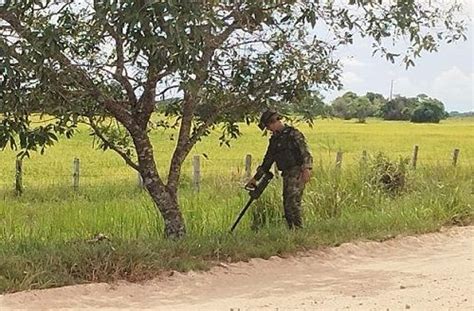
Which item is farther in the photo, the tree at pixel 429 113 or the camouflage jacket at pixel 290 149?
the tree at pixel 429 113

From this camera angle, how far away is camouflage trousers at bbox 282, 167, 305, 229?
901 centimetres

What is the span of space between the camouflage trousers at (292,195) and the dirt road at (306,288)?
0.70 meters

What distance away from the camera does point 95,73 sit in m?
7.95

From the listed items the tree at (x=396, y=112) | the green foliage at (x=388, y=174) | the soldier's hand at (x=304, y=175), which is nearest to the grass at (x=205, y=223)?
the green foliage at (x=388, y=174)

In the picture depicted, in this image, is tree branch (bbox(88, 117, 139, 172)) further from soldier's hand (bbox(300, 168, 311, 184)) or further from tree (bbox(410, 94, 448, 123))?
tree (bbox(410, 94, 448, 123))

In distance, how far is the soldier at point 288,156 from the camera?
29.2 ft

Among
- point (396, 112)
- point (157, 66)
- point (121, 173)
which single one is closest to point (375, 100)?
point (121, 173)

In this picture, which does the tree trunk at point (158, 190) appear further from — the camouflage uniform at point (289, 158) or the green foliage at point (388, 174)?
the green foliage at point (388, 174)

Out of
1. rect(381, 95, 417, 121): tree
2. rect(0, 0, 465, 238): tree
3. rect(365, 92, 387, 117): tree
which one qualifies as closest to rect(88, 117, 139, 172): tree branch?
rect(0, 0, 465, 238): tree

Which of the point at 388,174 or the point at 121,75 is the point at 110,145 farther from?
the point at 388,174

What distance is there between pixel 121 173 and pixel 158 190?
16612mm

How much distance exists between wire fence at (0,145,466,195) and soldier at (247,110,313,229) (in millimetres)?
→ 4859

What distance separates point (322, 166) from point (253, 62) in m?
5.11

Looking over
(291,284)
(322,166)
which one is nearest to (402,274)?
(291,284)
